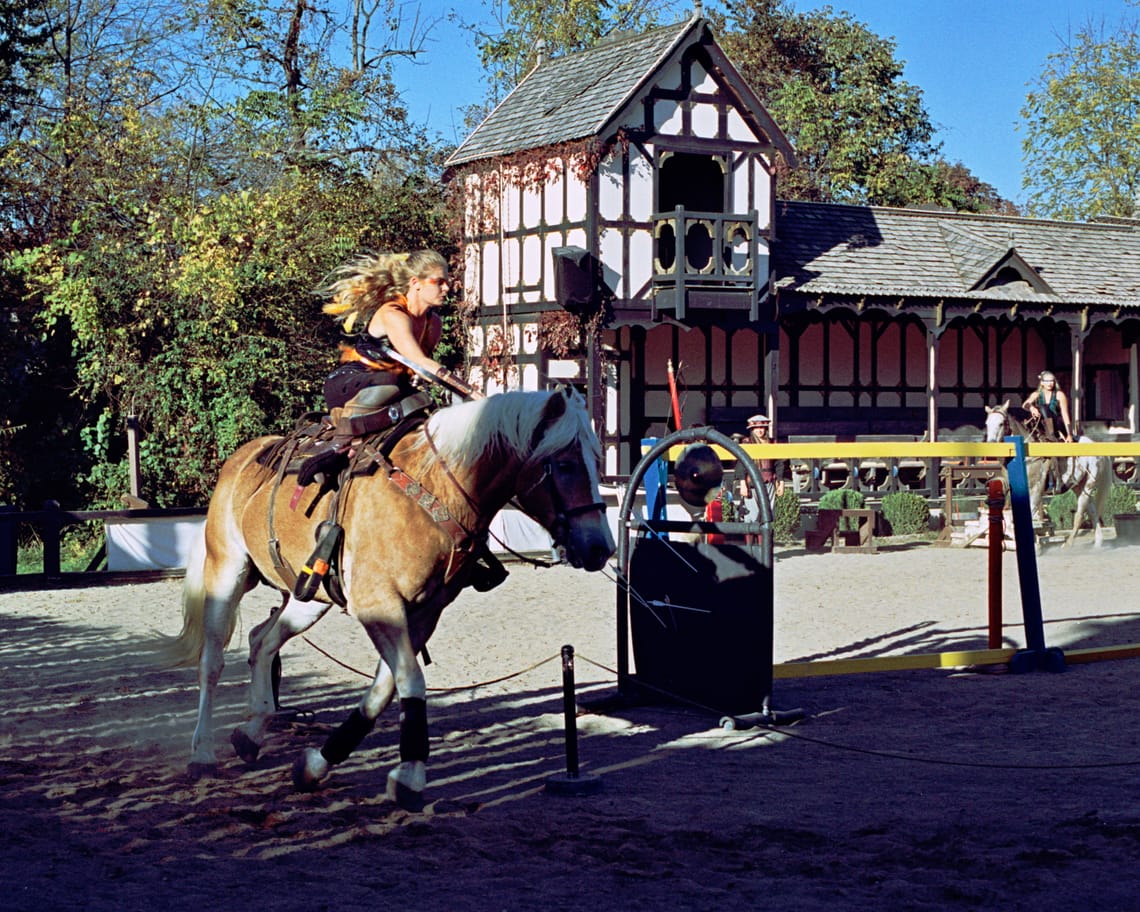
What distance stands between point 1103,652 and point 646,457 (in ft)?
13.9

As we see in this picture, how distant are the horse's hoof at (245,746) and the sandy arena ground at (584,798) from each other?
0.10m

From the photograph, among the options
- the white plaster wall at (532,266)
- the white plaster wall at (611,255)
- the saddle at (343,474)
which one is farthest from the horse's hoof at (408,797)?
the white plaster wall at (532,266)

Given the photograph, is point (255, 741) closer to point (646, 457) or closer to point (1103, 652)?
point (646, 457)

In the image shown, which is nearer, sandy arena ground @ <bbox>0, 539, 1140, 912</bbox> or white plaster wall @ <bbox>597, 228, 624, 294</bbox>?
sandy arena ground @ <bbox>0, 539, 1140, 912</bbox>

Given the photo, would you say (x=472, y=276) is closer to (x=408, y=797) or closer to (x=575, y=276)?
(x=575, y=276)

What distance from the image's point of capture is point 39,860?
5.73 metres

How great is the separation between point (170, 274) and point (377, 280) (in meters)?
19.2

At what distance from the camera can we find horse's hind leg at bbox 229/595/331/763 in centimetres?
767

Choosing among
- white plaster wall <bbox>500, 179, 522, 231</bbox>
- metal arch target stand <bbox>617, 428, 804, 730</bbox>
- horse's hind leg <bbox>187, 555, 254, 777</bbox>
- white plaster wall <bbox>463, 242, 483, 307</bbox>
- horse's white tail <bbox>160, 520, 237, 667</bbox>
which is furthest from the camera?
white plaster wall <bbox>463, 242, 483, 307</bbox>

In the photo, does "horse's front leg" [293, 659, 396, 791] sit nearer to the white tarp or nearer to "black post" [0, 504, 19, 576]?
the white tarp

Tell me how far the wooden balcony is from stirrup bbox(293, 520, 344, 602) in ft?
67.8

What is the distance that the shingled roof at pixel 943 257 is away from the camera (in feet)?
99.7

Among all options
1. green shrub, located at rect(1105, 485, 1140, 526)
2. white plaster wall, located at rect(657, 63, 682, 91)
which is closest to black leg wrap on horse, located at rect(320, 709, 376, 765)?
green shrub, located at rect(1105, 485, 1140, 526)

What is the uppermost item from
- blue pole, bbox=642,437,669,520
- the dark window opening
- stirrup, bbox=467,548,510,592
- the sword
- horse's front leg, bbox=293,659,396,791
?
the dark window opening
